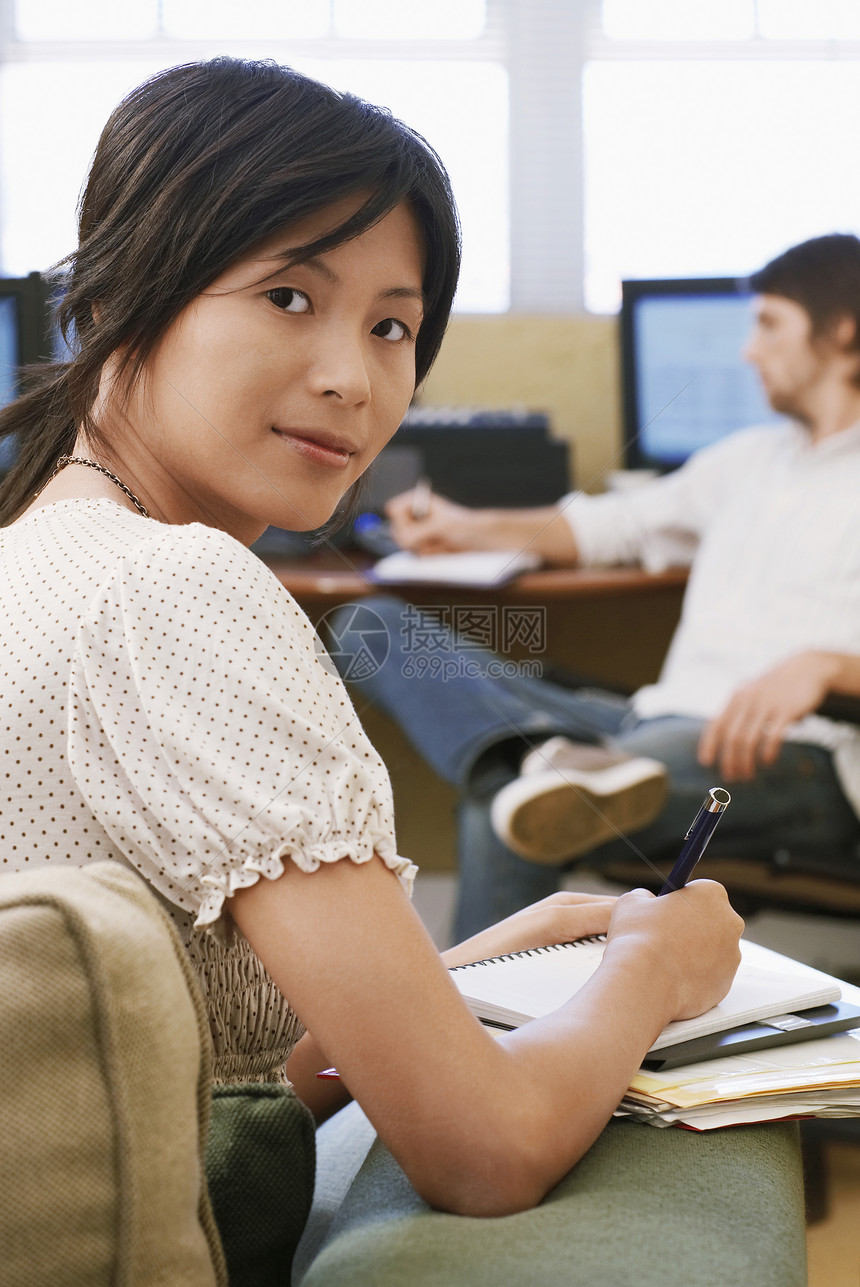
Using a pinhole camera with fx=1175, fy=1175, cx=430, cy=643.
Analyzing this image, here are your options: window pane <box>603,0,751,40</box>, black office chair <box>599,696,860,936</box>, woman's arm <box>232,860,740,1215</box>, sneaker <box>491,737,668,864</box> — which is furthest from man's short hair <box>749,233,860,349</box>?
woman's arm <box>232,860,740,1215</box>

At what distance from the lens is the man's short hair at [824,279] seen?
163 centimetres

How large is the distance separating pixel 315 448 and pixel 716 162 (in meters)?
2.29

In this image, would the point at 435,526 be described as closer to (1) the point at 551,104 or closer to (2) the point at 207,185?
(1) the point at 551,104

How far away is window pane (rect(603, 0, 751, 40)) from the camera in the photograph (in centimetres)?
259

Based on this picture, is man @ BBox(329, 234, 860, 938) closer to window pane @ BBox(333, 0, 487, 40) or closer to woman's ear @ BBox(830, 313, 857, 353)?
woman's ear @ BBox(830, 313, 857, 353)

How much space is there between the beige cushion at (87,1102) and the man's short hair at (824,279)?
1528 mm

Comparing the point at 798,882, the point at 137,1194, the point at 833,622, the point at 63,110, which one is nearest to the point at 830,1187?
the point at 798,882

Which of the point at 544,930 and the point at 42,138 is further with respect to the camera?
the point at 42,138

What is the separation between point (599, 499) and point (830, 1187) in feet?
3.48

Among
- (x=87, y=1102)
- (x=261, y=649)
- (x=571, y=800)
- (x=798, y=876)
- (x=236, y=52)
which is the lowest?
(x=798, y=876)

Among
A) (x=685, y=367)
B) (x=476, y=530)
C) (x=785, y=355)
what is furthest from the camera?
(x=685, y=367)

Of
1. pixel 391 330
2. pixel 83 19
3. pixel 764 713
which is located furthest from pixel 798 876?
pixel 83 19

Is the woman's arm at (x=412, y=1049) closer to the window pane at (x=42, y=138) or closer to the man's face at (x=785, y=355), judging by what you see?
the man's face at (x=785, y=355)

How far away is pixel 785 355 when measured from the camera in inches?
68.5
